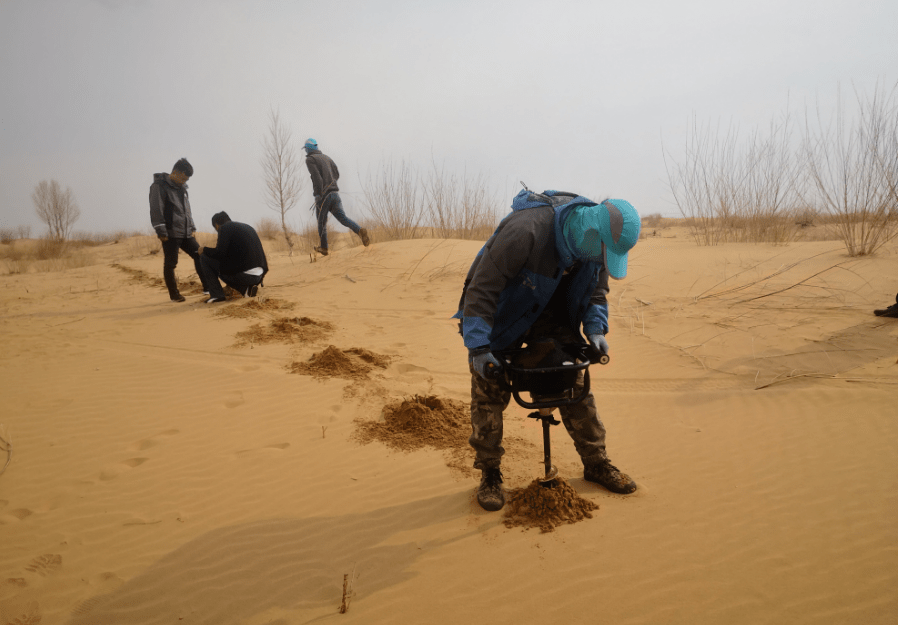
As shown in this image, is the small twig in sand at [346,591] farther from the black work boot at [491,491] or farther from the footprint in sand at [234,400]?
the footprint in sand at [234,400]

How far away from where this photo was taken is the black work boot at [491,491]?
2613 millimetres

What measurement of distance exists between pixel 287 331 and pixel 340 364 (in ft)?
4.54

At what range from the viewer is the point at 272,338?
5.66 meters

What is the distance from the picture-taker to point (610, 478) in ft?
9.11

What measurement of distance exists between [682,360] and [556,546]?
3.27 m

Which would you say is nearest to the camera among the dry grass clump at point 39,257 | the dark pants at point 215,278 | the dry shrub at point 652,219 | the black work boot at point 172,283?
the dark pants at point 215,278

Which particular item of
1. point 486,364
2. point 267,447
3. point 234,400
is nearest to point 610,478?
point 486,364

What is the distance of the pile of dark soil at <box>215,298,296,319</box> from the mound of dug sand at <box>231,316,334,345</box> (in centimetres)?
50

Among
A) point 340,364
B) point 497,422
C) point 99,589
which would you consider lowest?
point 99,589

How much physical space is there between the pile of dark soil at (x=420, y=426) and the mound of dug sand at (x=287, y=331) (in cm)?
220

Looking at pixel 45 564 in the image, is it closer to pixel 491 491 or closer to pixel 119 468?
pixel 119 468

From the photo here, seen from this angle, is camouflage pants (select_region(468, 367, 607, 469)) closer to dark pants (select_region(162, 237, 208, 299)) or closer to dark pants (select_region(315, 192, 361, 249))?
dark pants (select_region(162, 237, 208, 299))

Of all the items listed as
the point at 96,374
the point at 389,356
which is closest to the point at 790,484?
the point at 389,356

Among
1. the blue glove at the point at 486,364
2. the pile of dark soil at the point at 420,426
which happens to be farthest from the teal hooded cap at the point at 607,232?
the pile of dark soil at the point at 420,426
